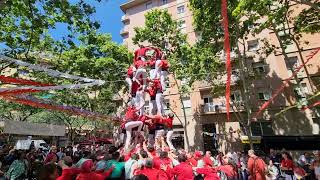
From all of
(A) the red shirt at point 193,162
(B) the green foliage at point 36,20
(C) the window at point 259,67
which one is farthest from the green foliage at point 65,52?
(C) the window at point 259,67

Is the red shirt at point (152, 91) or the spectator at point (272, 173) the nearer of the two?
the red shirt at point (152, 91)

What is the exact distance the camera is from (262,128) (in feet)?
84.5

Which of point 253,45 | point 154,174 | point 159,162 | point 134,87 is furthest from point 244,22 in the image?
point 154,174

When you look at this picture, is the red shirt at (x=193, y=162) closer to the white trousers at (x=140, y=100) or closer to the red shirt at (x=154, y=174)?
the red shirt at (x=154, y=174)

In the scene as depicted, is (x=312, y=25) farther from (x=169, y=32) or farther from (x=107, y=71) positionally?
(x=107, y=71)

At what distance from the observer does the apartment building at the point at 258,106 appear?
2327cm

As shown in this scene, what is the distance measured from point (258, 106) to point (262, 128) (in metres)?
2.10

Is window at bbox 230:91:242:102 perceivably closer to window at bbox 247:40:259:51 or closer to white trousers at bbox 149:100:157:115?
window at bbox 247:40:259:51

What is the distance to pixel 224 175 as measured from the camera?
8.79m

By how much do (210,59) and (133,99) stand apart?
1264 cm

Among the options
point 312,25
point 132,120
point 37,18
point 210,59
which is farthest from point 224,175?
point 210,59

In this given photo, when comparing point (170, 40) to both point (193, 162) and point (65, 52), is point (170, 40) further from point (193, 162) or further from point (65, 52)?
point (193, 162)

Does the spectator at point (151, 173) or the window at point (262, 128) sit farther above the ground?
the window at point (262, 128)

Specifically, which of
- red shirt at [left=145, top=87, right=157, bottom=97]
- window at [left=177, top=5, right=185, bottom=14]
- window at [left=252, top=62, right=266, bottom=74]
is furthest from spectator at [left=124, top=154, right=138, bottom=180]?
window at [left=177, top=5, right=185, bottom=14]
